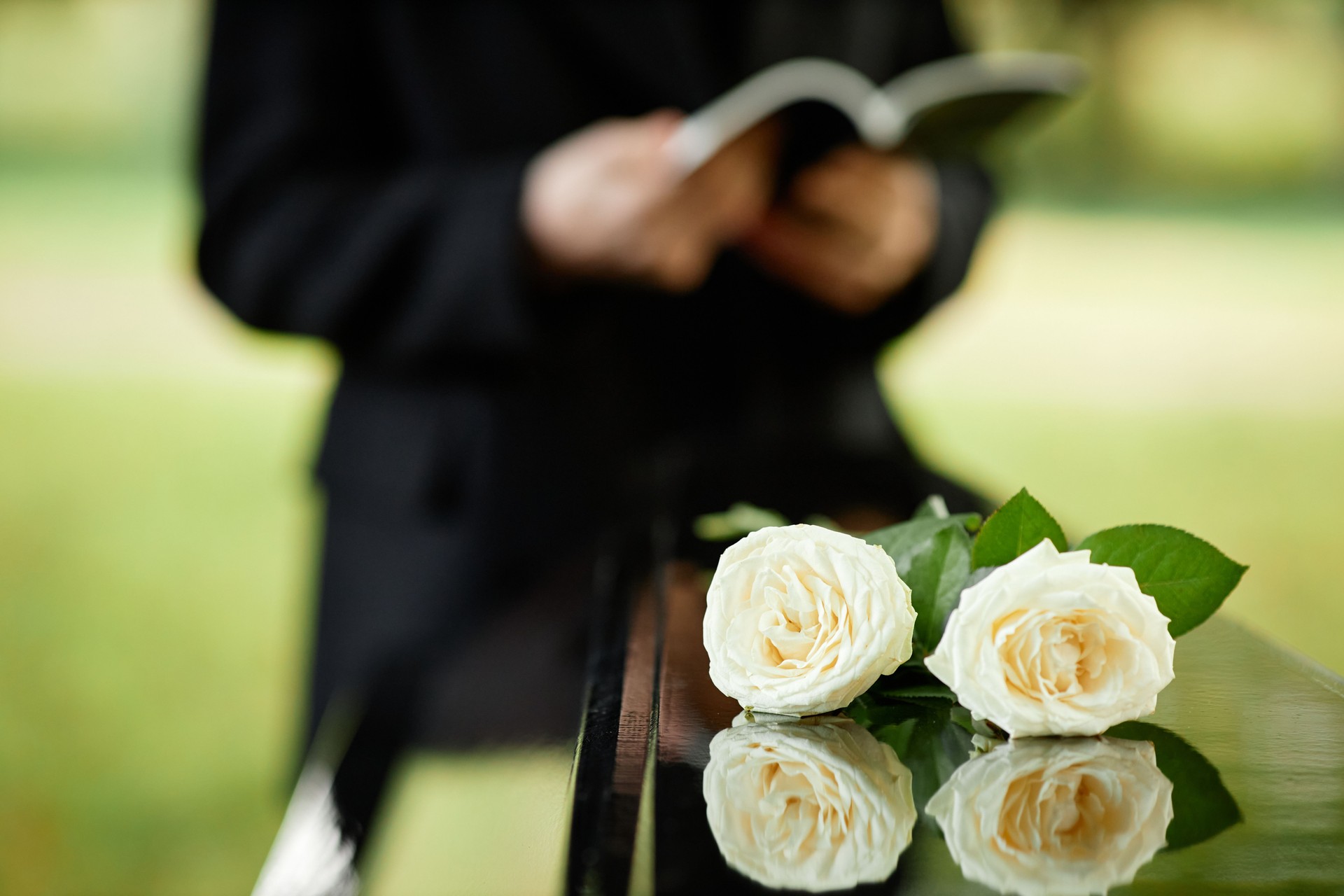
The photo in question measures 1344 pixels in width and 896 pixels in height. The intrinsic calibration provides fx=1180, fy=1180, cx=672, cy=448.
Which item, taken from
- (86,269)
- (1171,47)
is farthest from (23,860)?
(1171,47)

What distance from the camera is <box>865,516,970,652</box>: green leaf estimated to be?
1.36 ft

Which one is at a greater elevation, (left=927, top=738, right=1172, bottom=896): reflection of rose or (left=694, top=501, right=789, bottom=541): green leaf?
(left=927, top=738, right=1172, bottom=896): reflection of rose

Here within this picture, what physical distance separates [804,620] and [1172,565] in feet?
0.44

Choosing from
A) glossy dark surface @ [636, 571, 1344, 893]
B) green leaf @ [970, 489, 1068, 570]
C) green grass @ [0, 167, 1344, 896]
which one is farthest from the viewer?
green grass @ [0, 167, 1344, 896]

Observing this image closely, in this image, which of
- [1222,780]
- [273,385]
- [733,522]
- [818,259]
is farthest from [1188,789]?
[273,385]

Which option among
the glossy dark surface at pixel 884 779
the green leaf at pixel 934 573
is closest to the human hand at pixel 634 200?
the glossy dark surface at pixel 884 779

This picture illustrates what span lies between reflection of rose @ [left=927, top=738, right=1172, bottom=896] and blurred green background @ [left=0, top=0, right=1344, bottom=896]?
198 centimetres

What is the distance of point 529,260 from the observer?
113cm

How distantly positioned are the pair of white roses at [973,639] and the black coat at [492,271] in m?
0.66

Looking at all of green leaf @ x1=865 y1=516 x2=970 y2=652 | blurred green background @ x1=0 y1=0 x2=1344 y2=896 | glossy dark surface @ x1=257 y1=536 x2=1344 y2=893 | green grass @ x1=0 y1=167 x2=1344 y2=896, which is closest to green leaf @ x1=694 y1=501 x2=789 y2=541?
glossy dark surface @ x1=257 y1=536 x2=1344 y2=893

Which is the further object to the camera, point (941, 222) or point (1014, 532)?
point (941, 222)

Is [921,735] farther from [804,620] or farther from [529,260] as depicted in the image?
[529,260]

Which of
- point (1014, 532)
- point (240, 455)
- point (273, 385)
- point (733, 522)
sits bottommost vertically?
point (240, 455)

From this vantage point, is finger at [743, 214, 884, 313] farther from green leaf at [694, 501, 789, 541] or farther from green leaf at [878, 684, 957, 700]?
green leaf at [878, 684, 957, 700]
